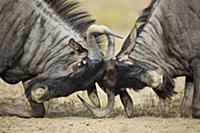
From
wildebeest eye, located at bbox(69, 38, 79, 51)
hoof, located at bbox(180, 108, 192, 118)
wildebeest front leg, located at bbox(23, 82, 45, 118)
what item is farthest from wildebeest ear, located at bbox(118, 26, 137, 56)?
wildebeest front leg, located at bbox(23, 82, 45, 118)

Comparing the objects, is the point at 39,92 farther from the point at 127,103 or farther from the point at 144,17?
the point at 144,17

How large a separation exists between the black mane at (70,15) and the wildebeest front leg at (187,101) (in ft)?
5.41

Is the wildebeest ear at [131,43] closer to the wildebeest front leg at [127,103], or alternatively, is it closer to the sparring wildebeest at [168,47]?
the sparring wildebeest at [168,47]

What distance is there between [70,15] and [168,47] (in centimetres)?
143

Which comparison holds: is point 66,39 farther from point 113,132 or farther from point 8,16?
point 113,132

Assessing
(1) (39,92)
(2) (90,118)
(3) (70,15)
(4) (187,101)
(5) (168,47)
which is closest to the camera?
(1) (39,92)

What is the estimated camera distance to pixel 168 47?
1241 centimetres

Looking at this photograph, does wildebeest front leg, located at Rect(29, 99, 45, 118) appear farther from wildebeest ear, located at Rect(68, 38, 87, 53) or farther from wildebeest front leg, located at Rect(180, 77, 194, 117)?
wildebeest front leg, located at Rect(180, 77, 194, 117)

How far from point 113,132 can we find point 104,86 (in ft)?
4.07

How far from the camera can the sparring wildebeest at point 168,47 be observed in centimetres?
1209

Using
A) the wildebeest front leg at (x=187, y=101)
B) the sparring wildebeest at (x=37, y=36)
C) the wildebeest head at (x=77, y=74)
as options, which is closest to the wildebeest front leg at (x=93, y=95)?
the sparring wildebeest at (x=37, y=36)

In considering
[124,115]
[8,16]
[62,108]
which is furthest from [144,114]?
[8,16]

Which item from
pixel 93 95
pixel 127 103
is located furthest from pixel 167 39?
pixel 93 95

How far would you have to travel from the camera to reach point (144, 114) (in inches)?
490
